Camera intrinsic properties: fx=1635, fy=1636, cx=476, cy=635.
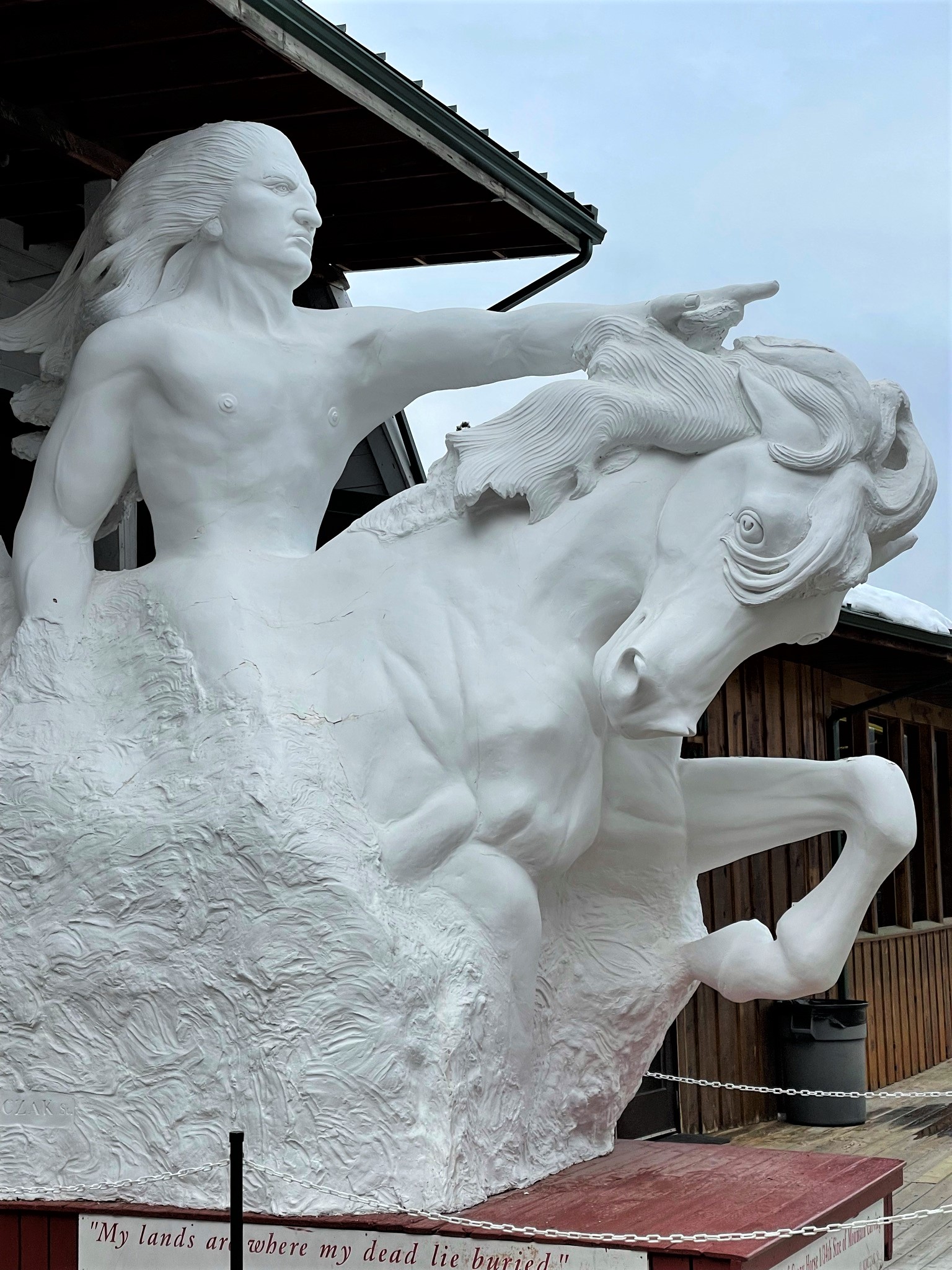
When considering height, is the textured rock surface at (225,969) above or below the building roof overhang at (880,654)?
below

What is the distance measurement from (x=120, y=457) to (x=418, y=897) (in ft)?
4.60

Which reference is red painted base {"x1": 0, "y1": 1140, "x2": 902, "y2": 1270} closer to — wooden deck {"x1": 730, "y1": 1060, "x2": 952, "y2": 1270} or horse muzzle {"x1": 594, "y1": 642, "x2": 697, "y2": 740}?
horse muzzle {"x1": 594, "y1": 642, "x2": 697, "y2": 740}

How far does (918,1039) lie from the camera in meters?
11.6

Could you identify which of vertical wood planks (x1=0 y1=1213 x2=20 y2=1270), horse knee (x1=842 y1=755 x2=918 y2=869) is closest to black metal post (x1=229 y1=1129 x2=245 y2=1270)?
vertical wood planks (x1=0 y1=1213 x2=20 y2=1270)

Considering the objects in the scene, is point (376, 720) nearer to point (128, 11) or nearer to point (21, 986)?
point (21, 986)

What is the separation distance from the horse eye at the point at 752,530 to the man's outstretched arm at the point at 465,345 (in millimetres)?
481

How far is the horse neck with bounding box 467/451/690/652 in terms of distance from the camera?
12.6ft

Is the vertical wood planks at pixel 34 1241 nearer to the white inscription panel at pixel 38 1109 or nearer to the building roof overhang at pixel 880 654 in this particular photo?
the white inscription panel at pixel 38 1109

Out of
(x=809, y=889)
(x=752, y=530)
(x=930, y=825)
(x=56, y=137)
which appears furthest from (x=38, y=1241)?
(x=930, y=825)

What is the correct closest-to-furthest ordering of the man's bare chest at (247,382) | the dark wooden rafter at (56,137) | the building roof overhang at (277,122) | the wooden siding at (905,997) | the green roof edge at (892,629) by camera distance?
the man's bare chest at (247,382) → the building roof overhang at (277,122) → the dark wooden rafter at (56,137) → the green roof edge at (892,629) → the wooden siding at (905,997)

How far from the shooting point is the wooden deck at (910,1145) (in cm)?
662

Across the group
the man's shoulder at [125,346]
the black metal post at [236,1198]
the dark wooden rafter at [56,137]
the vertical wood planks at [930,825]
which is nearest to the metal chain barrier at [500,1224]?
the black metal post at [236,1198]

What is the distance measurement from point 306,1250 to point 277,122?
3.27 meters

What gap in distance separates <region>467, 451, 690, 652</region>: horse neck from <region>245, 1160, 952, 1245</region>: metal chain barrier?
1.31 meters
